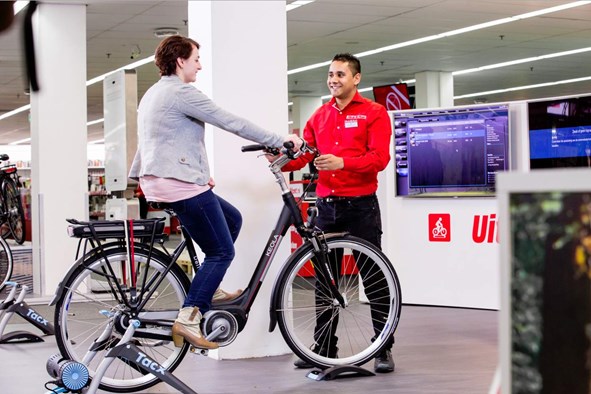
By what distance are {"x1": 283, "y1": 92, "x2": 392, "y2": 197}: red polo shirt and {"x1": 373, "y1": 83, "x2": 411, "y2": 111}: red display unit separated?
1387 cm

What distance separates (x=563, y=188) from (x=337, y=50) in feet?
52.1

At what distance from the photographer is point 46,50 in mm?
9148

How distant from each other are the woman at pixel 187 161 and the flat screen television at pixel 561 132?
2805 millimetres

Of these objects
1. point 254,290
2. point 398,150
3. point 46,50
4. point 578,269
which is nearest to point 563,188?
point 578,269

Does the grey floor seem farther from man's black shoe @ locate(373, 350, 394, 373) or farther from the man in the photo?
the man

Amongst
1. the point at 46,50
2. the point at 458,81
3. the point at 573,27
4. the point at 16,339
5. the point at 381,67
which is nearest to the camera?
the point at 16,339

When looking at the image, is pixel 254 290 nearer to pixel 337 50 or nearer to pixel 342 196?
pixel 342 196

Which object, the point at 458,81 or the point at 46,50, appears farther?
the point at 458,81

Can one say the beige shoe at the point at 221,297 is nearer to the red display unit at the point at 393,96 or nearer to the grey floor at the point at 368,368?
the grey floor at the point at 368,368

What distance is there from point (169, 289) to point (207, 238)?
0.31m

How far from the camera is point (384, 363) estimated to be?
14.0ft

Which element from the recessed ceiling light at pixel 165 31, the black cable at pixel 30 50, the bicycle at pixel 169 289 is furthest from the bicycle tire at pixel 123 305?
the recessed ceiling light at pixel 165 31

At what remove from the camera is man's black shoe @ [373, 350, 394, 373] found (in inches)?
167

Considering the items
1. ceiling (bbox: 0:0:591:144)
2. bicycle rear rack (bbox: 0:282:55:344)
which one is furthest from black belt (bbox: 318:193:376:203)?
ceiling (bbox: 0:0:591:144)
